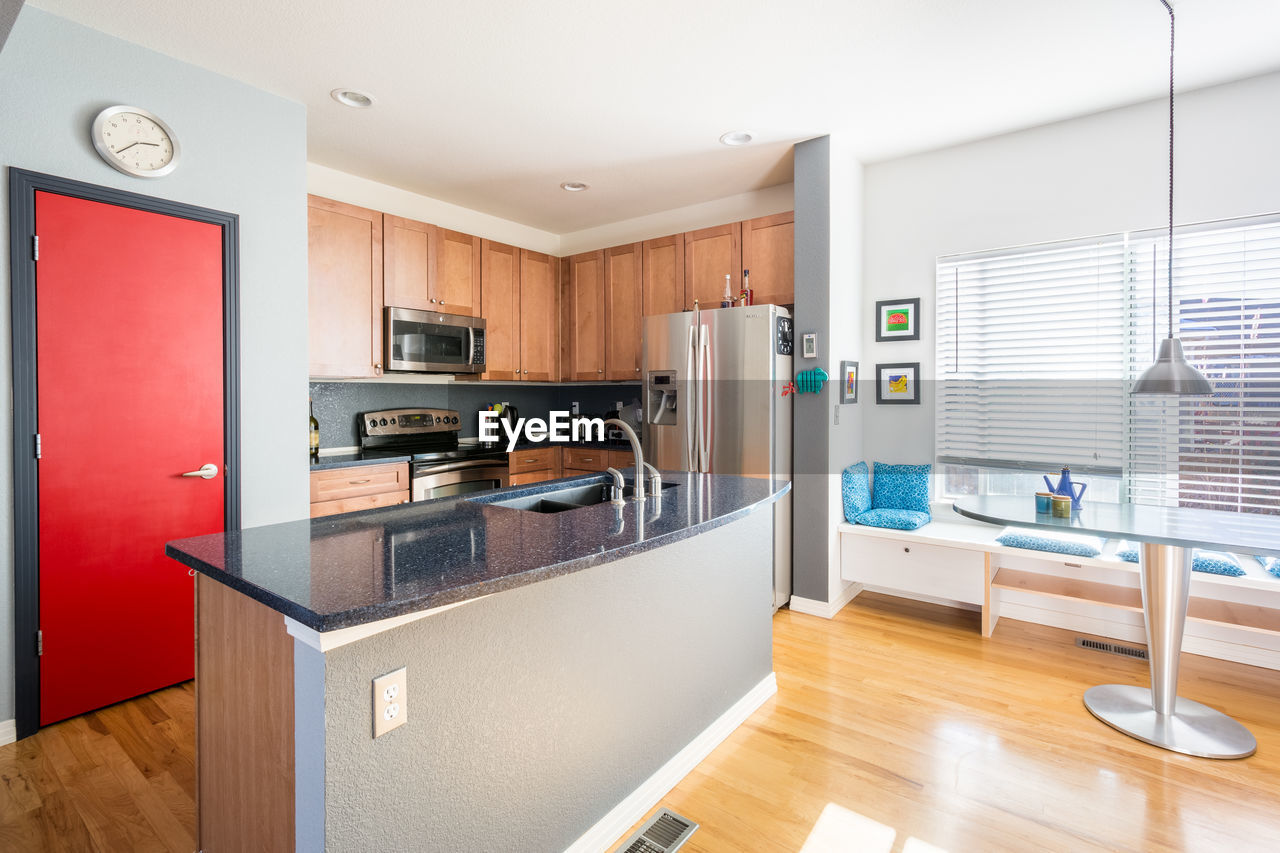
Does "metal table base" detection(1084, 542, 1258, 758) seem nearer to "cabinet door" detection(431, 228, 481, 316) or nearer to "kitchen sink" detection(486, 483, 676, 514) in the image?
"kitchen sink" detection(486, 483, 676, 514)

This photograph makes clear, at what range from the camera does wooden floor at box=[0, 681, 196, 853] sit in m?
1.78

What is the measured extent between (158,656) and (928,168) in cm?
461

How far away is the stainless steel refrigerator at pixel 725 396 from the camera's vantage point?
3.48 meters

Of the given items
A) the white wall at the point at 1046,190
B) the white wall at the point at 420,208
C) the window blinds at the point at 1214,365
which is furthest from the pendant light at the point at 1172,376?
the white wall at the point at 420,208

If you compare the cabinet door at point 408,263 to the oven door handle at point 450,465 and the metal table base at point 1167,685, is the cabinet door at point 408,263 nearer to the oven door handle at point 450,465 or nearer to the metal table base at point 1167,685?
the oven door handle at point 450,465

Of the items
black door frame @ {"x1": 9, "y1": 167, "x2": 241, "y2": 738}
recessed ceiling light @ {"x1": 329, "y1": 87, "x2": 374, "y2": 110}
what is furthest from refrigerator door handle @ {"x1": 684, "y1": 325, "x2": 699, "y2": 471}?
black door frame @ {"x1": 9, "y1": 167, "x2": 241, "y2": 738}

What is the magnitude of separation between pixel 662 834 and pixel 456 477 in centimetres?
267

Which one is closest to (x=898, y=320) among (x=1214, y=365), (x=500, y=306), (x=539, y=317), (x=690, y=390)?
(x=690, y=390)

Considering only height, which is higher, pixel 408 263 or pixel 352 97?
pixel 352 97

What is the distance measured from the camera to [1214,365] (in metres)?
2.92

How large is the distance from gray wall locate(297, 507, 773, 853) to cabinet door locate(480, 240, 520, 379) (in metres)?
2.71

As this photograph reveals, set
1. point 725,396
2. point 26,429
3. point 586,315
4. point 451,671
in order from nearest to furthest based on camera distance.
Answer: point 451,671, point 26,429, point 725,396, point 586,315

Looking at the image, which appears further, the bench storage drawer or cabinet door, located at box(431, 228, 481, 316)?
cabinet door, located at box(431, 228, 481, 316)

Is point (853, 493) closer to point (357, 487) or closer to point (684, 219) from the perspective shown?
point (684, 219)
